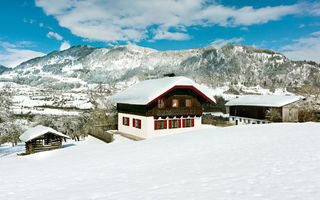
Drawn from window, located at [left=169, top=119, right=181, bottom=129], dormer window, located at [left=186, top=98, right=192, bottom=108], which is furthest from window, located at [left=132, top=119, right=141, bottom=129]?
dormer window, located at [left=186, top=98, right=192, bottom=108]

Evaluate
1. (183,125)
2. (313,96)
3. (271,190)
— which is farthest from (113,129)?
(313,96)

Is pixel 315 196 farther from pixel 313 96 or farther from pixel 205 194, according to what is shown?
pixel 313 96

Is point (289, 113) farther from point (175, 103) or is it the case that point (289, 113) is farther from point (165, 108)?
point (165, 108)

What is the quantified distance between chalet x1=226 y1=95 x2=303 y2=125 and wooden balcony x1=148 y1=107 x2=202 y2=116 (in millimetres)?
21402

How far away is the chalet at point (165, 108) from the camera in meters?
26.5

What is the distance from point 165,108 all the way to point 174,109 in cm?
134

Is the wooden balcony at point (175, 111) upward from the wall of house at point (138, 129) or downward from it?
upward

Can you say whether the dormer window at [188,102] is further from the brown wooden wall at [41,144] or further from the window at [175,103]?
the brown wooden wall at [41,144]

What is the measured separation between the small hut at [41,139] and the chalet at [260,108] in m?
37.0

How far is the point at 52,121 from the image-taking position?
197 ft

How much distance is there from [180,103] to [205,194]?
2333 centimetres

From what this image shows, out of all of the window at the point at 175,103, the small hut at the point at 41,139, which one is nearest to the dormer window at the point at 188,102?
the window at the point at 175,103

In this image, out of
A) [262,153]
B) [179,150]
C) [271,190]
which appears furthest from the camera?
[179,150]

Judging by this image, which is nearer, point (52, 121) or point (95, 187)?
point (95, 187)
